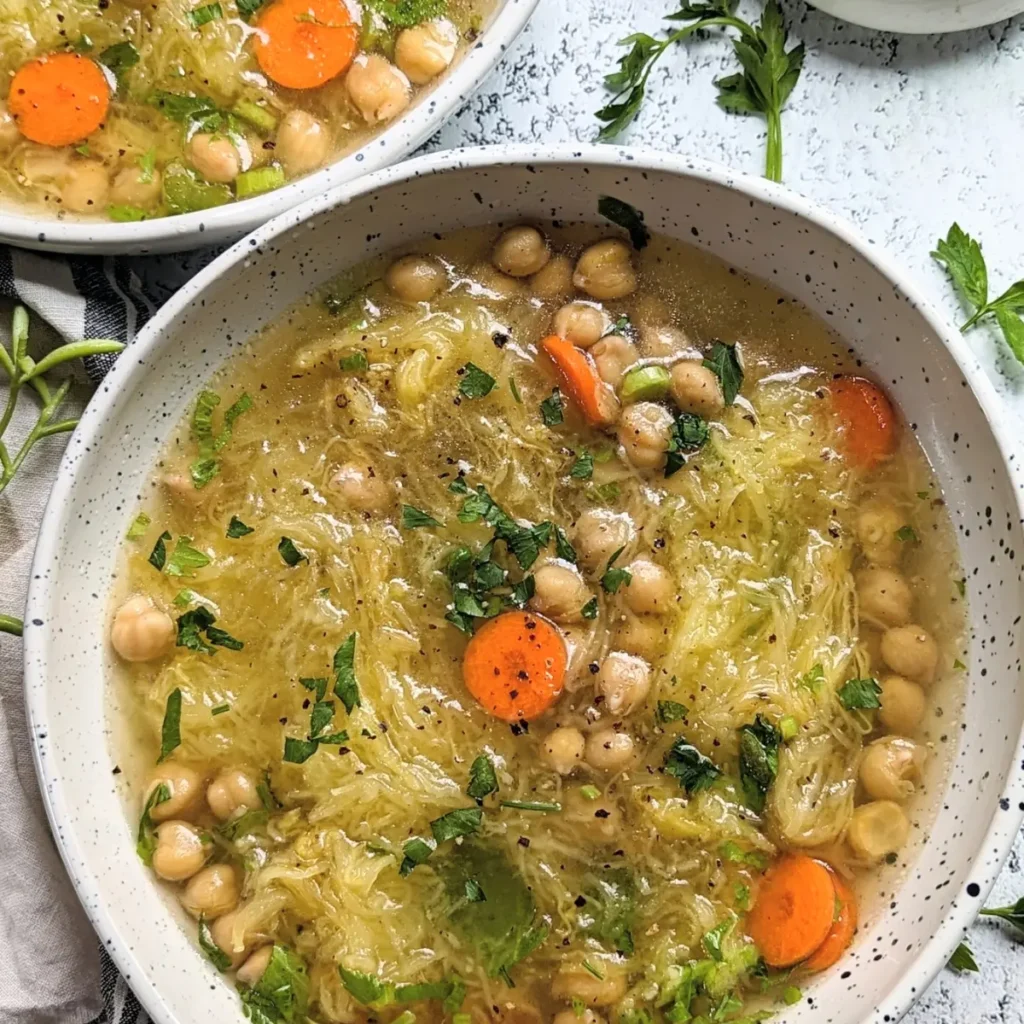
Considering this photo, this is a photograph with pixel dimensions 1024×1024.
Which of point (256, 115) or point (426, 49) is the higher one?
point (426, 49)

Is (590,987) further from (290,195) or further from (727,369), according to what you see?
(290,195)

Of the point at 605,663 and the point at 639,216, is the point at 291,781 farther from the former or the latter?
the point at 639,216

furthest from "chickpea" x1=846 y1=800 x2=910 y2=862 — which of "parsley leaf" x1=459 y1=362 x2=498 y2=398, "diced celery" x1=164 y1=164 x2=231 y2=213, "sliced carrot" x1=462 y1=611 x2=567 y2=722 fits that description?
"diced celery" x1=164 y1=164 x2=231 y2=213

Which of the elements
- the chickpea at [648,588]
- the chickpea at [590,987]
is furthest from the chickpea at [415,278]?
the chickpea at [590,987]

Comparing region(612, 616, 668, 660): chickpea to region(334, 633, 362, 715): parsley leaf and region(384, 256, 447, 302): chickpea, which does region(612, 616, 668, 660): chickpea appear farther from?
region(384, 256, 447, 302): chickpea

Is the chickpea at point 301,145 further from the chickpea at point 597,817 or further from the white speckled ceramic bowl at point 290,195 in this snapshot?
the chickpea at point 597,817

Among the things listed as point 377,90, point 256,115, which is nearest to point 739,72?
point 377,90
